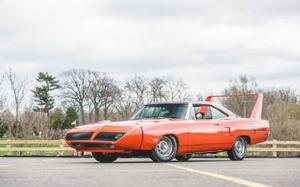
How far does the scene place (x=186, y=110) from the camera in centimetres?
1587

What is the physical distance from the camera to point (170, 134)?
14922 mm

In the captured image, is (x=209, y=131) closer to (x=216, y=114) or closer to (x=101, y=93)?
(x=216, y=114)

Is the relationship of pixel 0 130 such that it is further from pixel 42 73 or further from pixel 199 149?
pixel 199 149

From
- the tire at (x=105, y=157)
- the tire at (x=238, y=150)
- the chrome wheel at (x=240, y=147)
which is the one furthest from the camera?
the chrome wheel at (x=240, y=147)

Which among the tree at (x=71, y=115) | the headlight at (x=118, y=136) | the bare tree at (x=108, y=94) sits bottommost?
the headlight at (x=118, y=136)

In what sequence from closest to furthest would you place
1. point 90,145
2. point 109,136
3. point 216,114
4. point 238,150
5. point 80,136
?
point 109,136 → point 90,145 → point 80,136 → point 216,114 → point 238,150

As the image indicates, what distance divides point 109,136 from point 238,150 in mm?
4093

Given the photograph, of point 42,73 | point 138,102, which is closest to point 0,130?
point 138,102

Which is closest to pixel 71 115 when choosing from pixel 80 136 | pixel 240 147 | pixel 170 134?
pixel 240 147

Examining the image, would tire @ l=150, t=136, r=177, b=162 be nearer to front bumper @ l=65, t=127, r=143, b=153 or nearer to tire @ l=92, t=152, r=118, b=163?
front bumper @ l=65, t=127, r=143, b=153

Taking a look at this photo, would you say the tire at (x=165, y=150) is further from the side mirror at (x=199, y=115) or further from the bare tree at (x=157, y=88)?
the bare tree at (x=157, y=88)

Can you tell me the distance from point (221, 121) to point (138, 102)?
75.8 metres

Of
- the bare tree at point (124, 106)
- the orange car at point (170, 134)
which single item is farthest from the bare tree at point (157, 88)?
the orange car at point (170, 134)

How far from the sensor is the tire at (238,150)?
55.4 ft
